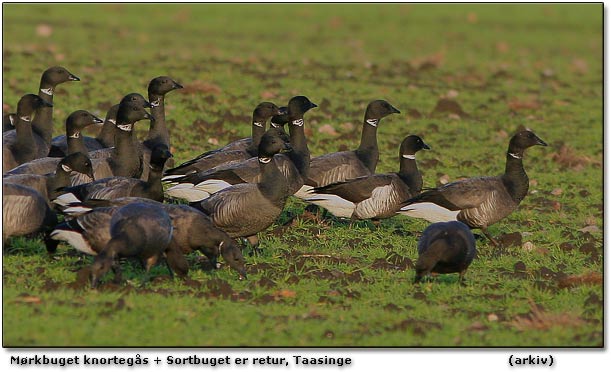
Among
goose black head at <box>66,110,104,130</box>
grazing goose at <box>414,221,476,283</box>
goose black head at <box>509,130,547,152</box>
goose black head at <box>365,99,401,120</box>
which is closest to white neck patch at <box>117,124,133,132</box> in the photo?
goose black head at <box>66,110,104,130</box>

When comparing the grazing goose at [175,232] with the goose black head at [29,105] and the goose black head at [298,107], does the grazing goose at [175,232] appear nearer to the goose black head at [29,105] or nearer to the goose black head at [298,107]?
the goose black head at [29,105]

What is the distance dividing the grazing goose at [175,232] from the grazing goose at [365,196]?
9.51 ft

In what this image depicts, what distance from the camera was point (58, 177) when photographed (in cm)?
1250

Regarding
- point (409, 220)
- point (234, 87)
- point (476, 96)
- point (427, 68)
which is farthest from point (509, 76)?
point (409, 220)

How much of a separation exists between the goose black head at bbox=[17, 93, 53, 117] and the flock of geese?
2 centimetres

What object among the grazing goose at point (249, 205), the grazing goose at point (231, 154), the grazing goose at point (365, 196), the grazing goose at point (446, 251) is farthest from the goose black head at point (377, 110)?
the grazing goose at point (446, 251)

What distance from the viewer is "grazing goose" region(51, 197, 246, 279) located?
10312mm

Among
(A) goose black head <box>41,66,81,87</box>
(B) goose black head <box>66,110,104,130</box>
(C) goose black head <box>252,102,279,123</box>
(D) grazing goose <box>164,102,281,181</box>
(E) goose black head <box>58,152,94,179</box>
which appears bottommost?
(D) grazing goose <box>164,102,281,181</box>

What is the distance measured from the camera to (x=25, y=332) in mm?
8820

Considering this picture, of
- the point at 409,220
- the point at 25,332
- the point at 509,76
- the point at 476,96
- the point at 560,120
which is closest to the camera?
the point at 25,332

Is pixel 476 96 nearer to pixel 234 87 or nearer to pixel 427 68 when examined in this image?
pixel 427 68

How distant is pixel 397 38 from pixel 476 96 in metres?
13.3

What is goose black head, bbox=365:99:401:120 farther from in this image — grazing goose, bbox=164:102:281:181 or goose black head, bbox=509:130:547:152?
goose black head, bbox=509:130:547:152

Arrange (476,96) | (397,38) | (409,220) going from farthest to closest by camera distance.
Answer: (397,38)
(476,96)
(409,220)
